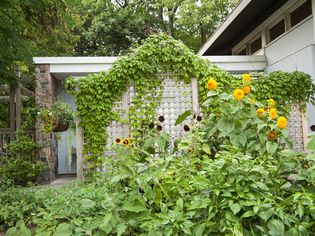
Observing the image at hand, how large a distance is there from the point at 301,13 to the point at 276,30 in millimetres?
1563

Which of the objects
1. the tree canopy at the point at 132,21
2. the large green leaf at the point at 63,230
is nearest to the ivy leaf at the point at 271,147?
the large green leaf at the point at 63,230

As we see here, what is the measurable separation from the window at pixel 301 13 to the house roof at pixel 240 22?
0.43 metres

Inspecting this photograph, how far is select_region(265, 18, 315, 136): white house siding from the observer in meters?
7.56

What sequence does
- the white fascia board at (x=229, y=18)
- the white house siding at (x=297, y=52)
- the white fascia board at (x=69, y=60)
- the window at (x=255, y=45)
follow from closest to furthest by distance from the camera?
the white house siding at (x=297, y=52), the white fascia board at (x=69, y=60), the white fascia board at (x=229, y=18), the window at (x=255, y=45)

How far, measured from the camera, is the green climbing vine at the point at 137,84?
655 cm

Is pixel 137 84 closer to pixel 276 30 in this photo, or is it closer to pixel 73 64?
pixel 73 64

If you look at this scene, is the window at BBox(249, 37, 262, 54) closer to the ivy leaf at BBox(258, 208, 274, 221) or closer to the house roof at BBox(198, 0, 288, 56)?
the house roof at BBox(198, 0, 288, 56)

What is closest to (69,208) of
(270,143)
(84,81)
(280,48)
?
(270,143)

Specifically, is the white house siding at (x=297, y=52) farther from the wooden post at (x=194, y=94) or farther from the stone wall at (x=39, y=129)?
the stone wall at (x=39, y=129)

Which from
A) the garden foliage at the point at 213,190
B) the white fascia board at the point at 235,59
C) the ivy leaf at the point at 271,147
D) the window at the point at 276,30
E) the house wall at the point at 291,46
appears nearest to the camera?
the garden foliage at the point at 213,190

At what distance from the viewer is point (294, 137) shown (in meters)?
7.36

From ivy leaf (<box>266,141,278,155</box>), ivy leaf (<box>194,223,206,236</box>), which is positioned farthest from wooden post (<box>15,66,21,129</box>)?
ivy leaf (<box>194,223,206,236</box>)

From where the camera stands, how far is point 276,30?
9656 mm

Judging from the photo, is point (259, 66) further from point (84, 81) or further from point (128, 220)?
point (128, 220)
